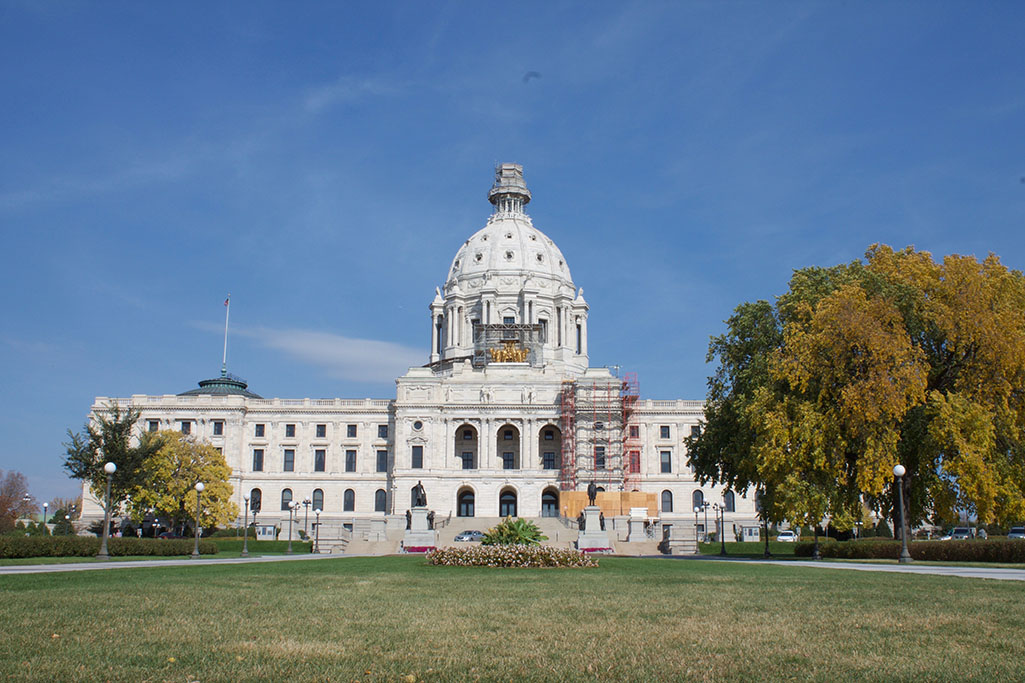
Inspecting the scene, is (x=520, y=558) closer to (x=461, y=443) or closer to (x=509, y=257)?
(x=461, y=443)

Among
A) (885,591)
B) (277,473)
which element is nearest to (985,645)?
(885,591)

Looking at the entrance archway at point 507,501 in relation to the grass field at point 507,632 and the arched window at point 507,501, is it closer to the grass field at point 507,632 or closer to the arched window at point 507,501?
the arched window at point 507,501

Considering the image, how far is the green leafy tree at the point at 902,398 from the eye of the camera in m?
34.9

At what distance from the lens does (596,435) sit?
9119 centimetres

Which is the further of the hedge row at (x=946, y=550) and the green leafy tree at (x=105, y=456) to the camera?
the green leafy tree at (x=105, y=456)

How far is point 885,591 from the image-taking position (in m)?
16.8

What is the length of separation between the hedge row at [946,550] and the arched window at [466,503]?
56.4 metres

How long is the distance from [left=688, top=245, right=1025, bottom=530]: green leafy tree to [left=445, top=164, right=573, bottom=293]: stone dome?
243 feet

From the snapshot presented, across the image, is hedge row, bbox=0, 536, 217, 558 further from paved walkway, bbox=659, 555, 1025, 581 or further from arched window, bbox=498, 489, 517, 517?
arched window, bbox=498, 489, 517, 517

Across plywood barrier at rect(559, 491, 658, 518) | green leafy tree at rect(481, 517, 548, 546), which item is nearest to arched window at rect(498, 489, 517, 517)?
plywood barrier at rect(559, 491, 658, 518)

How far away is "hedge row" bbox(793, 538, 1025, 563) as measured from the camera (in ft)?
105

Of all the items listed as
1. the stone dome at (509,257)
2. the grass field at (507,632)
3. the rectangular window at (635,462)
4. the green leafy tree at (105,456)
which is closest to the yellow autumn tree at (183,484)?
the green leafy tree at (105,456)

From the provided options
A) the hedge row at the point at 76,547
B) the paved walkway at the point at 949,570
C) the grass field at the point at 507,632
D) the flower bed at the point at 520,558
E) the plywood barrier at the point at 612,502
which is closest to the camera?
the grass field at the point at 507,632

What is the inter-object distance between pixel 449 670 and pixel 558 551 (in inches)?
780
